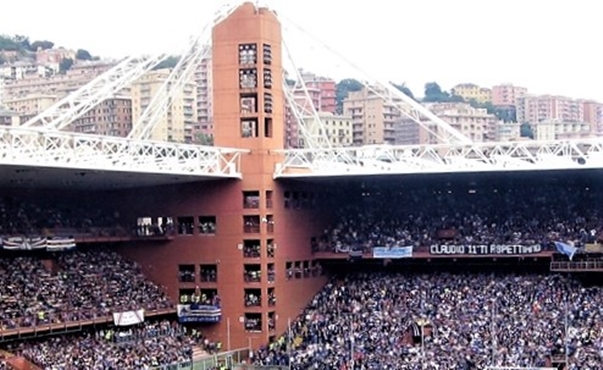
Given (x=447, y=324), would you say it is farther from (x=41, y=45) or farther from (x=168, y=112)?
(x=41, y=45)

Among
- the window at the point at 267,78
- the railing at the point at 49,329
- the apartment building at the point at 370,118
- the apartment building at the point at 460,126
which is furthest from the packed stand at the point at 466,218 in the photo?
the apartment building at the point at 370,118

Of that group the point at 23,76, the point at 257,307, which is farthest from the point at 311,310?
the point at 23,76

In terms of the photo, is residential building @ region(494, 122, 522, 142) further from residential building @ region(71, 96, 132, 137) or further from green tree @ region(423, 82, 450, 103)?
residential building @ region(71, 96, 132, 137)

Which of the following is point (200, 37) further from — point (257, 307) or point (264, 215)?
point (257, 307)

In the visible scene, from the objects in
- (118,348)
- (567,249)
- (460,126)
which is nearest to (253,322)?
(118,348)

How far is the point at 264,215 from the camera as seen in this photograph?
180 ft

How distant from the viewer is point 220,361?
175 feet

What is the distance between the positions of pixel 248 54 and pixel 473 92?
114 m

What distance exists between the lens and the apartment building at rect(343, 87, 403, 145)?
122875mm

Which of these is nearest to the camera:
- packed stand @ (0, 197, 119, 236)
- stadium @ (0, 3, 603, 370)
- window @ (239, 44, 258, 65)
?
stadium @ (0, 3, 603, 370)

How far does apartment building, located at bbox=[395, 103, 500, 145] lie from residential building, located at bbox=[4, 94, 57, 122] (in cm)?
3957

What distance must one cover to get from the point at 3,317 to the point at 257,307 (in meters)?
13.4

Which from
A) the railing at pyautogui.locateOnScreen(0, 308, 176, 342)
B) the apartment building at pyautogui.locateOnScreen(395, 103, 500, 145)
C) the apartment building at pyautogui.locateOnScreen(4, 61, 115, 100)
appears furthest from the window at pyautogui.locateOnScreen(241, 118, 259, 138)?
the apartment building at pyautogui.locateOnScreen(4, 61, 115, 100)

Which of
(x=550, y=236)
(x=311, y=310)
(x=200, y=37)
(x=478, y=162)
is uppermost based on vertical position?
(x=200, y=37)
